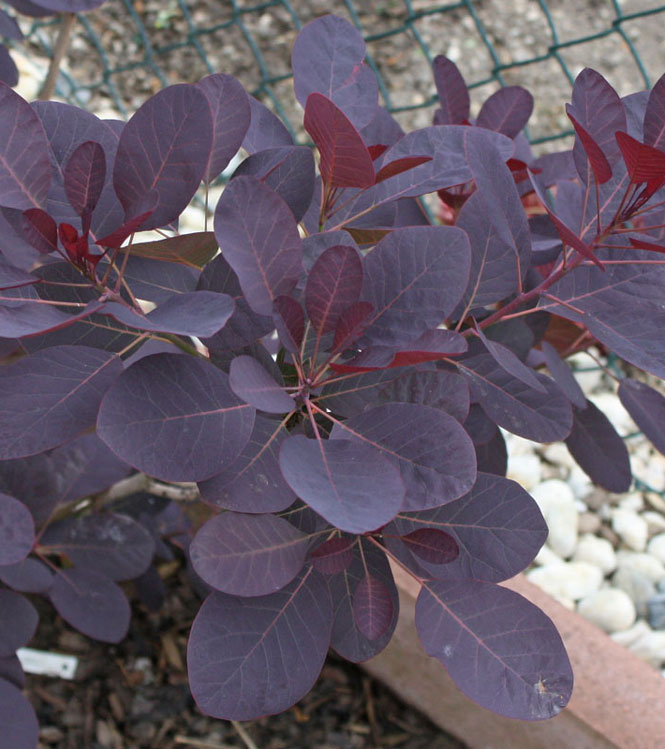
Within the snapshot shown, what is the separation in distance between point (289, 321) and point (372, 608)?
0.28 meters

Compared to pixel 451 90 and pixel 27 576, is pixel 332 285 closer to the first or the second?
pixel 451 90

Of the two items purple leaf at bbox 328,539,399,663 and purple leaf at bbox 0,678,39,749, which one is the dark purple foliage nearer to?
purple leaf at bbox 328,539,399,663

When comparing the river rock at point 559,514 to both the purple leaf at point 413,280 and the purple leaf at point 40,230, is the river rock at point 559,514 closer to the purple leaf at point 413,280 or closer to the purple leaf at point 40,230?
the purple leaf at point 413,280

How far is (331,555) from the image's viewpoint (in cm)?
73

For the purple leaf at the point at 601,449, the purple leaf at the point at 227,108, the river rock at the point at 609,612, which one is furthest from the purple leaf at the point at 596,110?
the river rock at the point at 609,612

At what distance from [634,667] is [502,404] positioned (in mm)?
844

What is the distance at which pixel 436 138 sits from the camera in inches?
31.7

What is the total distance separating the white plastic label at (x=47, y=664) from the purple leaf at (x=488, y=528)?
999 millimetres

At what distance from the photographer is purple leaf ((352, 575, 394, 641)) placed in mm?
740

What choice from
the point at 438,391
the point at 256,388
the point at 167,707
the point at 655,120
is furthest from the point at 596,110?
the point at 167,707

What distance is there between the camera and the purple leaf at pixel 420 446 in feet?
2.13

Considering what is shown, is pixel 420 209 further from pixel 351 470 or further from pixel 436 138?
pixel 351 470

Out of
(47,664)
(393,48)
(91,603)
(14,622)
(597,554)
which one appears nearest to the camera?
(14,622)

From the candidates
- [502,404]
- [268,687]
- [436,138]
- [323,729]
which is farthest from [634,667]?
[436,138]
